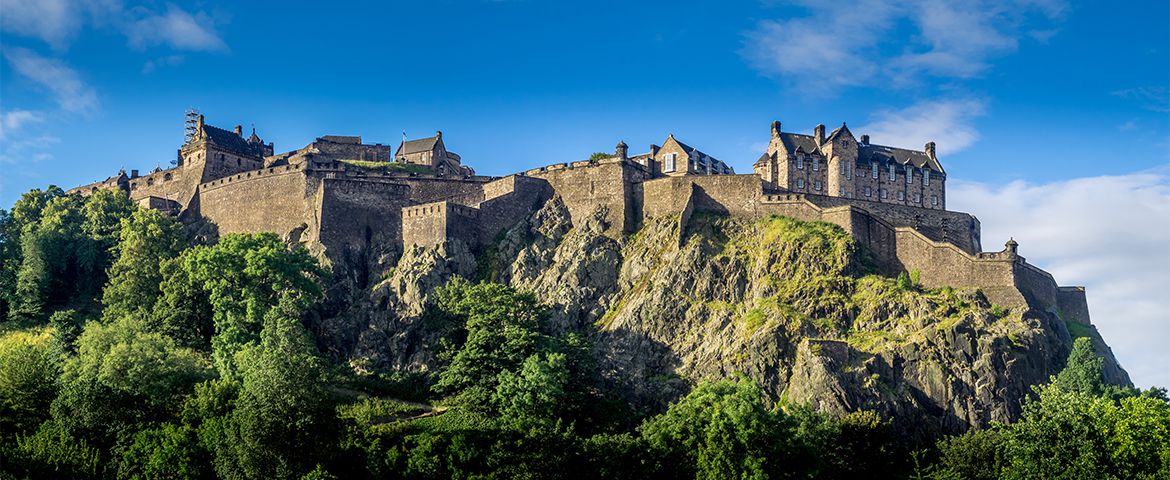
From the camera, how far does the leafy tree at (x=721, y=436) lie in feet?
212

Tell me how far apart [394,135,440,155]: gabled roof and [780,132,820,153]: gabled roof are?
1127 inches

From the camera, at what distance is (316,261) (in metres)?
86.9

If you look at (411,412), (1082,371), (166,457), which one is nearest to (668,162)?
(411,412)

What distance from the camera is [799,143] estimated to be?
10238 centimetres

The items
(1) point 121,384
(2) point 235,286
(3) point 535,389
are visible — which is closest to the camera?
(1) point 121,384

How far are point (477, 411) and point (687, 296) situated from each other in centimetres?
1770

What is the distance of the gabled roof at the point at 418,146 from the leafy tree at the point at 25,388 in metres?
39.7

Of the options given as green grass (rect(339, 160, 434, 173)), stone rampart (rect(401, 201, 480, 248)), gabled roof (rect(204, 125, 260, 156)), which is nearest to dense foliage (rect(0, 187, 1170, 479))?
stone rampart (rect(401, 201, 480, 248))

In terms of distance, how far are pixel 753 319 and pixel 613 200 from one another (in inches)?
644

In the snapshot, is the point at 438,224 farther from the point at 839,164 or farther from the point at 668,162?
the point at 839,164

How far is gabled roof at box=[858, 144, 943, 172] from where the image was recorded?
4082 inches

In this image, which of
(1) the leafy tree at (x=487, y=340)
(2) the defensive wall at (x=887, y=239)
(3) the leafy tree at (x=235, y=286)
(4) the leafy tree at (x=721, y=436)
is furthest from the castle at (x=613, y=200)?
(4) the leafy tree at (x=721, y=436)

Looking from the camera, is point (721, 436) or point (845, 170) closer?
point (721, 436)

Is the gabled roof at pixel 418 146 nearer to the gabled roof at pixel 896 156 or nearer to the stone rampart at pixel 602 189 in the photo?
the stone rampart at pixel 602 189
